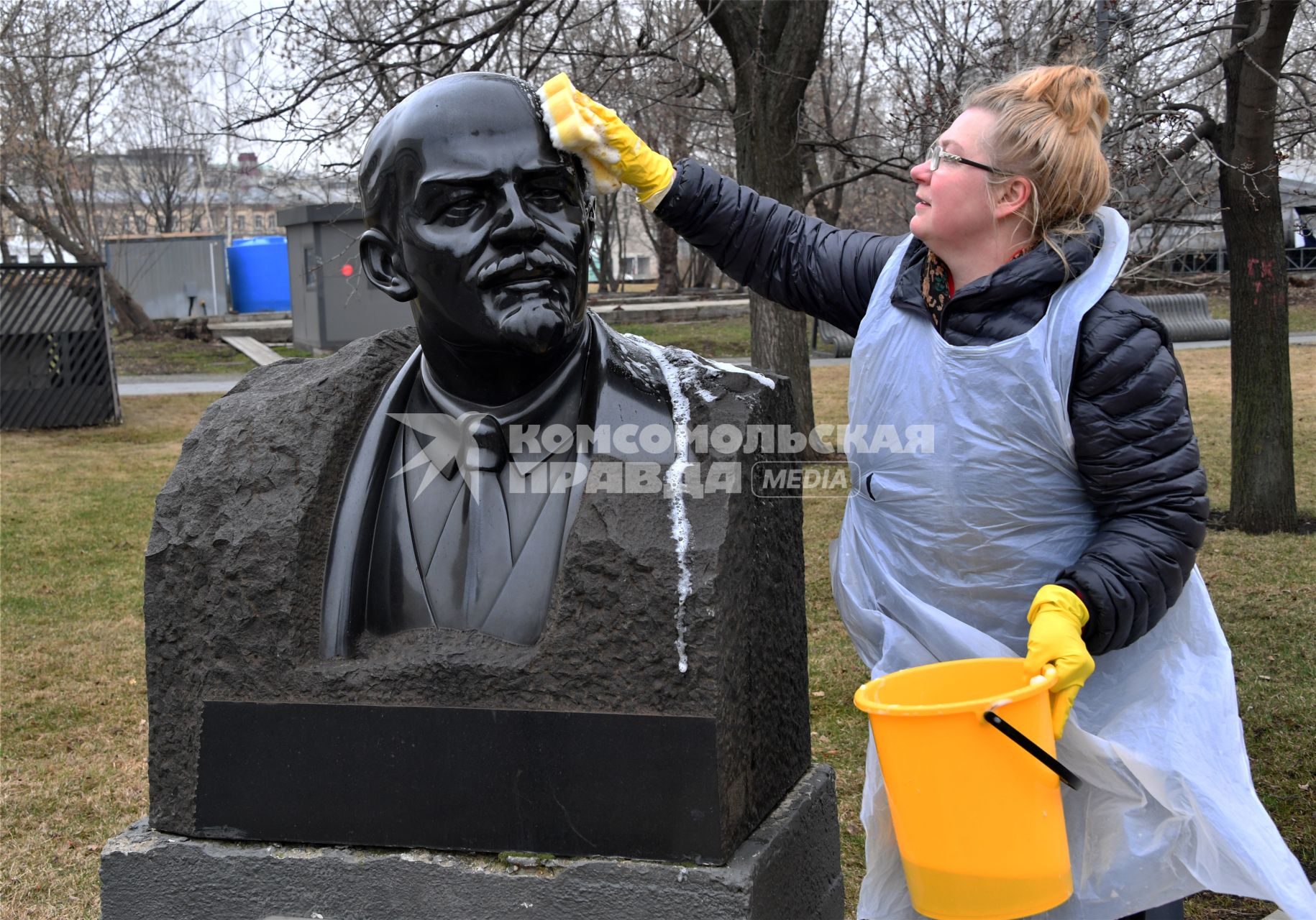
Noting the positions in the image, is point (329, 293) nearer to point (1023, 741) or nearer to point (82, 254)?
point (82, 254)

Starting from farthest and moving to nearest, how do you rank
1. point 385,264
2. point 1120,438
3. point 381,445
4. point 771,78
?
point 771,78, point 381,445, point 385,264, point 1120,438

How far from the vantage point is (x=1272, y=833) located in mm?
2326

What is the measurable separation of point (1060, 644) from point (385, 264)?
5.08 ft

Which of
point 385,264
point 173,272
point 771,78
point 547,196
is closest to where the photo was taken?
point 547,196

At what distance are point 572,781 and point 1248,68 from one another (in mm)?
5465

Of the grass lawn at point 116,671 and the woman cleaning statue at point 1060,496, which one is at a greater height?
the woman cleaning statue at point 1060,496

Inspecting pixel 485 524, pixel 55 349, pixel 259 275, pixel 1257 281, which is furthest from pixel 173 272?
pixel 485 524

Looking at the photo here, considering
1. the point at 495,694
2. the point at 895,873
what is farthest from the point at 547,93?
the point at 895,873

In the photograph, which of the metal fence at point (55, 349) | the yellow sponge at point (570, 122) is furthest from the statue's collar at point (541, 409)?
the metal fence at point (55, 349)

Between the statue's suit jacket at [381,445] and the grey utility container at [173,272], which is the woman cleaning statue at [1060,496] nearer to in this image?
the statue's suit jacket at [381,445]

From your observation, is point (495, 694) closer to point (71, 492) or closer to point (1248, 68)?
point (1248, 68)

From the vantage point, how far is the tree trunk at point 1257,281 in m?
6.23

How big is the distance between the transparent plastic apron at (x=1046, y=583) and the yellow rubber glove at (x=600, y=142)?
1.94 feet

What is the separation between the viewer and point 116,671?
5934 mm
